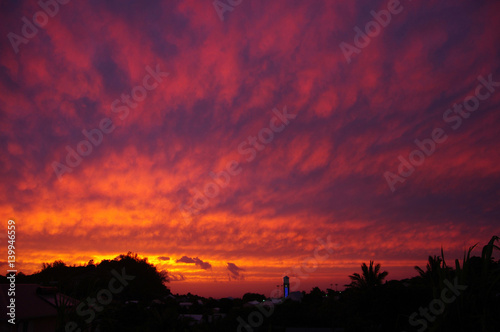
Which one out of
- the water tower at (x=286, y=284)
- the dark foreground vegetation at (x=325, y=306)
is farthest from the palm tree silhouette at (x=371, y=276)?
the water tower at (x=286, y=284)

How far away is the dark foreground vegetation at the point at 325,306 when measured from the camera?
148 inches

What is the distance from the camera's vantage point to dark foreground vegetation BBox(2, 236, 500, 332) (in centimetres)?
377

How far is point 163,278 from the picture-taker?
8225cm

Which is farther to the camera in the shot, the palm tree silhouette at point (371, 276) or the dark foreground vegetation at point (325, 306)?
the palm tree silhouette at point (371, 276)

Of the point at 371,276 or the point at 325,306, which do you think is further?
the point at 371,276

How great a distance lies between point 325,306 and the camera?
3284cm

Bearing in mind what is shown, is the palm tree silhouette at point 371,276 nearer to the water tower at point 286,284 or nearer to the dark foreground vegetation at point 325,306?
the dark foreground vegetation at point 325,306

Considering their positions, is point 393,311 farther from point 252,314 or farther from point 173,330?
point 173,330

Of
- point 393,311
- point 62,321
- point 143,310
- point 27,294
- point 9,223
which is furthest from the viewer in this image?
point 143,310

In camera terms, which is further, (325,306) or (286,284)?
(286,284)

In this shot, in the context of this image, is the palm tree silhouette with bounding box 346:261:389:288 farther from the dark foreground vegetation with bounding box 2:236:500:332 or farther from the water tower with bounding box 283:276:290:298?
the water tower with bounding box 283:276:290:298

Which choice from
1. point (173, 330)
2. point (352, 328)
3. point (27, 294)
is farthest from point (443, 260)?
point (27, 294)

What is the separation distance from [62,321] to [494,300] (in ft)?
30.4

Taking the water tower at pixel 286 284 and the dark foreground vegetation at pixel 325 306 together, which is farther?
the water tower at pixel 286 284
